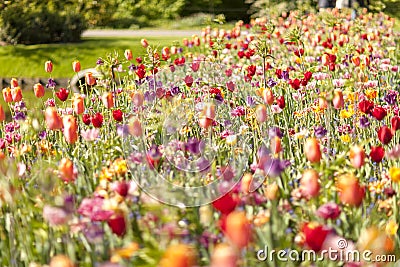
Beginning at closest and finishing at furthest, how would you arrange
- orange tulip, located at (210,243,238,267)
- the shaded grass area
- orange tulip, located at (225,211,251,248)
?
orange tulip, located at (210,243,238,267)
orange tulip, located at (225,211,251,248)
the shaded grass area

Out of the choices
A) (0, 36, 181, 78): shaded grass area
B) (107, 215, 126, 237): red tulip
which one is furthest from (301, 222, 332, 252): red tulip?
(0, 36, 181, 78): shaded grass area

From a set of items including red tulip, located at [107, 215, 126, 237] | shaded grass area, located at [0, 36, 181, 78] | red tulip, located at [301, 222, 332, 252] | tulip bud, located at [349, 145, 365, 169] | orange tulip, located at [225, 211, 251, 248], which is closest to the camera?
orange tulip, located at [225, 211, 251, 248]

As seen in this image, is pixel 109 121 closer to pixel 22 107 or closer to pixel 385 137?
pixel 22 107

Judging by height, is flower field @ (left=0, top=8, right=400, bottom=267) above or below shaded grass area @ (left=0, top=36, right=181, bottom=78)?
above

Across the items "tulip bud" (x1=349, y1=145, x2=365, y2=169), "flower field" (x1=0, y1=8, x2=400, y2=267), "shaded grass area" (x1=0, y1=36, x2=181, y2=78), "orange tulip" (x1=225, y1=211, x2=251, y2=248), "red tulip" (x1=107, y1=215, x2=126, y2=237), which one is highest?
"orange tulip" (x1=225, y1=211, x2=251, y2=248)

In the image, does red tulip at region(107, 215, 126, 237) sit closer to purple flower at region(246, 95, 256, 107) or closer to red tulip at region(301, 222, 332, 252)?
red tulip at region(301, 222, 332, 252)

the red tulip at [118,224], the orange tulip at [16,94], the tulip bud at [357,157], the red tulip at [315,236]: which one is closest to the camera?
the red tulip at [315,236]

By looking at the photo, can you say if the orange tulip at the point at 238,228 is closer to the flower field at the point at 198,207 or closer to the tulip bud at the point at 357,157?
the flower field at the point at 198,207

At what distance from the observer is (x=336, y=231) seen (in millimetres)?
3098

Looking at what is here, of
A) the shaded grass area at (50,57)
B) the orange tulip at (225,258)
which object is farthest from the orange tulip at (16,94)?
the shaded grass area at (50,57)

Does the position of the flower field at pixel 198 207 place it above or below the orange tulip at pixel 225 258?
below

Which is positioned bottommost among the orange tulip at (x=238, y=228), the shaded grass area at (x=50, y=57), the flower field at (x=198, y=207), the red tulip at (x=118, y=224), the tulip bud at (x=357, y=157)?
the shaded grass area at (x=50, y=57)

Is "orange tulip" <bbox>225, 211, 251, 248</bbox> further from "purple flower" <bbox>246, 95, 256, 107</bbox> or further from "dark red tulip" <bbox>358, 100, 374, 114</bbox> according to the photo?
"purple flower" <bbox>246, 95, 256, 107</bbox>

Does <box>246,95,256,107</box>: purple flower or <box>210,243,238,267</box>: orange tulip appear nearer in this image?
<box>210,243,238,267</box>: orange tulip
